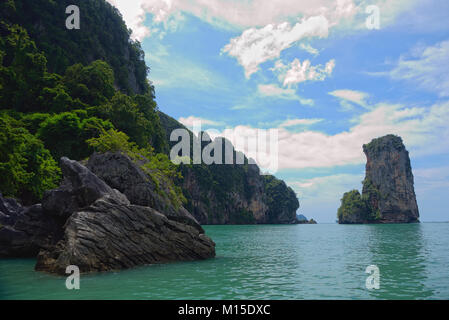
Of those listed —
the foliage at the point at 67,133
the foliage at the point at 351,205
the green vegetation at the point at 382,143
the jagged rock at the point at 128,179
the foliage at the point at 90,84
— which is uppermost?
the green vegetation at the point at 382,143

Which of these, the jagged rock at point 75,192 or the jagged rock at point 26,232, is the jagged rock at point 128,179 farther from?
→ the jagged rock at point 26,232

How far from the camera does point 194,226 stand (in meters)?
20.1

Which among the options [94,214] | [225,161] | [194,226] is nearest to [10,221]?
[94,214]

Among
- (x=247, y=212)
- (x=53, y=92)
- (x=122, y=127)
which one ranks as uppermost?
(x=53, y=92)

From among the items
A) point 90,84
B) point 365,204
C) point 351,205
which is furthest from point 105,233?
point 351,205

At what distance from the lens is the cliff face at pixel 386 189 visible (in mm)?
132375

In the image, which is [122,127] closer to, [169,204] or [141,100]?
[141,100]

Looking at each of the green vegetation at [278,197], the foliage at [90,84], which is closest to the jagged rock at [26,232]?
the foliage at [90,84]

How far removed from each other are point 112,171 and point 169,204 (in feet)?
12.5

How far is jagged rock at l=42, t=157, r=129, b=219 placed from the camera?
16.4 meters

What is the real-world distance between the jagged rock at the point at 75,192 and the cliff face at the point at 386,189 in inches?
5384

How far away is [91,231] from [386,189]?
140659 mm

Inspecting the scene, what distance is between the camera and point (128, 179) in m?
19.0
